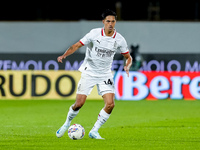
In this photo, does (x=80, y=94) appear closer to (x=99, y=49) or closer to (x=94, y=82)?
(x=94, y=82)

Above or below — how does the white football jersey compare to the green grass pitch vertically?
above

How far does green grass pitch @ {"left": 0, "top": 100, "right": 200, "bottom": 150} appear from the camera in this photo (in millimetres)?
8547

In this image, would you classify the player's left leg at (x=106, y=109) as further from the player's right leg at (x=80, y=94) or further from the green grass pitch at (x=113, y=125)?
the player's right leg at (x=80, y=94)

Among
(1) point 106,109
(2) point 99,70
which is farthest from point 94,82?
(1) point 106,109

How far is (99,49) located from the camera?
9102mm

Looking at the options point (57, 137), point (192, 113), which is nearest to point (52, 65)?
point (192, 113)

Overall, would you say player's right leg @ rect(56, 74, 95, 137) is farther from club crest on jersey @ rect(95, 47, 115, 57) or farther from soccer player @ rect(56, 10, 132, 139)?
club crest on jersey @ rect(95, 47, 115, 57)

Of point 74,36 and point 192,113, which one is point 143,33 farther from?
point 192,113

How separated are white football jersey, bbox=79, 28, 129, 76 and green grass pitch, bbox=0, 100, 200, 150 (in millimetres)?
1084

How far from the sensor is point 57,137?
9.38m
